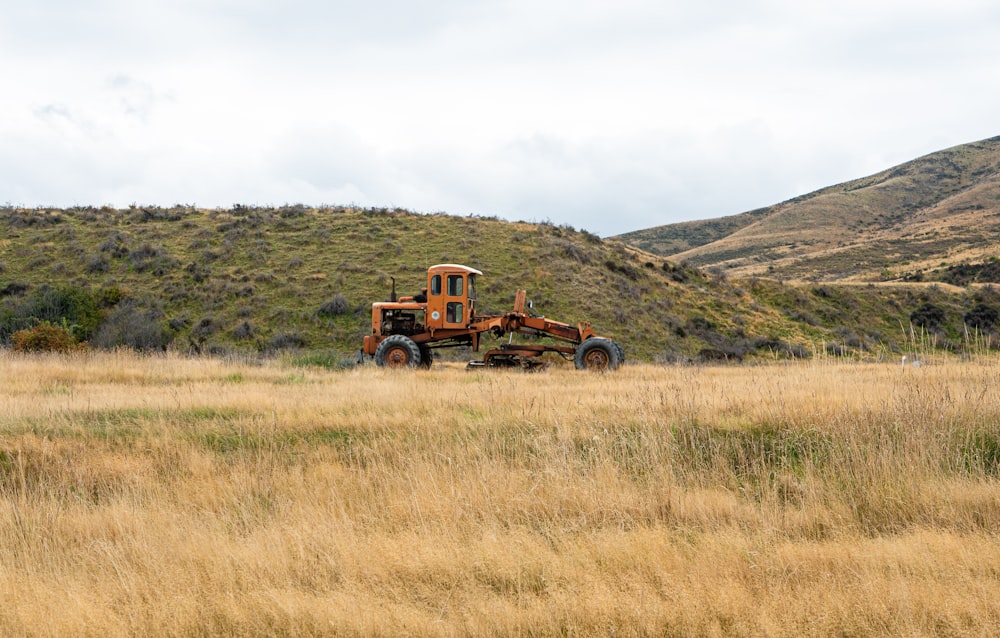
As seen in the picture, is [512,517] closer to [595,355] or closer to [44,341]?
[595,355]

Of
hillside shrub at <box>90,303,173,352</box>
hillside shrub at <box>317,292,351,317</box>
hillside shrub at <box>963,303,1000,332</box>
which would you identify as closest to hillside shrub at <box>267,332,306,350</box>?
hillside shrub at <box>317,292,351,317</box>

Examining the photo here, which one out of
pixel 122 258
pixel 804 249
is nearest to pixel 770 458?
pixel 122 258

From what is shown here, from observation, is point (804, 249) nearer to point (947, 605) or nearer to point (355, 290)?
point (355, 290)

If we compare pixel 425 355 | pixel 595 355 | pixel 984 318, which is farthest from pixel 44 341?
pixel 984 318

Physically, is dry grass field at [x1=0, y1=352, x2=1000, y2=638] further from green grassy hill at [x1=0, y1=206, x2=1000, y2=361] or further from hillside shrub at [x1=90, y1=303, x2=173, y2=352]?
green grassy hill at [x1=0, y1=206, x2=1000, y2=361]

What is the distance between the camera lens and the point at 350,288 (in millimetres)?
33906

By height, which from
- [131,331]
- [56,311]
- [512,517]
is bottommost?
[512,517]

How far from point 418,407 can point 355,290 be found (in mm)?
24696

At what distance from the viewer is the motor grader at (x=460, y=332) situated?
59.7 ft

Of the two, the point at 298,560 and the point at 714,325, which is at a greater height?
the point at 714,325

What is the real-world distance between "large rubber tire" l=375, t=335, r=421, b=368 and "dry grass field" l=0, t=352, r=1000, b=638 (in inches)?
325

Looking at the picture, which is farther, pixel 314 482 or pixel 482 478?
pixel 314 482

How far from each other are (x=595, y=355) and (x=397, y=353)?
17.0ft

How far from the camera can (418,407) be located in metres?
9.76
